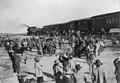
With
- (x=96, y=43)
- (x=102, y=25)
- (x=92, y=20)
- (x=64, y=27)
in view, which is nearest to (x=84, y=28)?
(x=92, y=20)

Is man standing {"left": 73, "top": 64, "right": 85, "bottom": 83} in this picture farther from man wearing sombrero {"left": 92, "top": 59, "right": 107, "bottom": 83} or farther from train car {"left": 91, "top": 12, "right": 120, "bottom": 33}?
train car {"left": 91, "top": 12, "right": 120, "bottom": 33}

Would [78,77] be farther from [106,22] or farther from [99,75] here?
[106,22]

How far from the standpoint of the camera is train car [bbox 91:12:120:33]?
89.8 feet

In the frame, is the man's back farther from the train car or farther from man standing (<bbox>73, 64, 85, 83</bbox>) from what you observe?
the train car

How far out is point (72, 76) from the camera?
6320 mm

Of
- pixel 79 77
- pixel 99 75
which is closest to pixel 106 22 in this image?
pixel 99 75

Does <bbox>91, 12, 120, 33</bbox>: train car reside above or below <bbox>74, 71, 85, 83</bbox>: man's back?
above

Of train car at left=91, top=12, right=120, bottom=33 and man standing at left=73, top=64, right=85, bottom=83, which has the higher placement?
train car at left=91, top=12, right=120, bottom=33

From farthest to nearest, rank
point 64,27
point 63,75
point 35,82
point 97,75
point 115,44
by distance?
point 64,27 < point 115,44 < point 35,82 < point 63,75 < point 97,75

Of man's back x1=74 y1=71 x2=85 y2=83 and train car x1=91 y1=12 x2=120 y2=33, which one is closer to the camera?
man's back x1=74 y1=71 x2=85 y2=83

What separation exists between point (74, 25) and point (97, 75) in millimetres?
34203

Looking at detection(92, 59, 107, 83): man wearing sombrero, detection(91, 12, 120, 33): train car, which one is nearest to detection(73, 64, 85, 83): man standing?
detection(92, 59, 107, 83): man wearing sombrero

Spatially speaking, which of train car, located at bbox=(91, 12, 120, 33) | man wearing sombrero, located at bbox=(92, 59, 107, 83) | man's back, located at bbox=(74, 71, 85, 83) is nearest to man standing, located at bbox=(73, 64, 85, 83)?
man's back, located at bbox=(74, 71, 85, 83)

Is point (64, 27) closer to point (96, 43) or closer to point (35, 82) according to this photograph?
point (96, 43)
